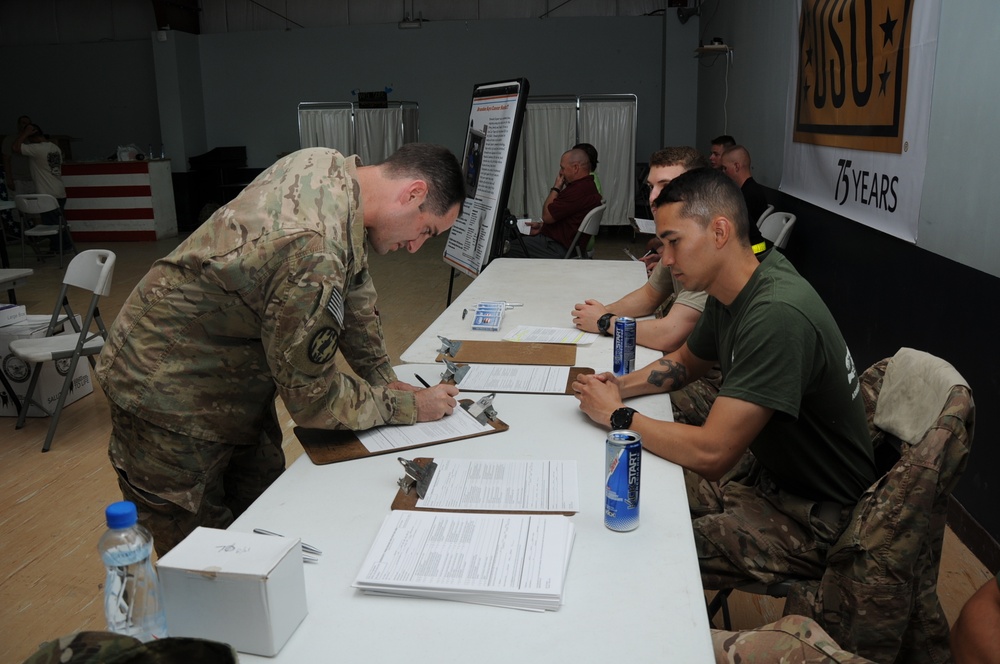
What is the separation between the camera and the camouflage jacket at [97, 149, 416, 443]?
1404mm

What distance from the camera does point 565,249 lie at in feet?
19.2

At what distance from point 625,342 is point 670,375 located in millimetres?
149

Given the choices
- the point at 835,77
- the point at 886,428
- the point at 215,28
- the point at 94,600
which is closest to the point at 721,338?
the point at 886,428

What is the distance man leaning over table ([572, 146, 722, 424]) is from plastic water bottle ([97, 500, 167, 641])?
1.61m

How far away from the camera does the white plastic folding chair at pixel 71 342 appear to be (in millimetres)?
3639

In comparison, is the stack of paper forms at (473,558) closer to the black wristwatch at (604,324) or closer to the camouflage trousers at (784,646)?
the camouflage trousers at (784,646)

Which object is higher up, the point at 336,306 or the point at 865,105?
the point at 865,105

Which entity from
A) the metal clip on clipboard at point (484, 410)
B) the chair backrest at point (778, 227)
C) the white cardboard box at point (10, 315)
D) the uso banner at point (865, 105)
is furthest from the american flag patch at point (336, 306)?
the chair backrest at point (778, 227)

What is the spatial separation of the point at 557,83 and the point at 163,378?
34.1 ft

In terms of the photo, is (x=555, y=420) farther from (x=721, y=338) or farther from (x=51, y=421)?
(x=51, y=421)

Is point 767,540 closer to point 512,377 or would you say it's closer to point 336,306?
point 512,377

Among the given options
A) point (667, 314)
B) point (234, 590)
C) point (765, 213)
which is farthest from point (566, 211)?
point (234, 590)

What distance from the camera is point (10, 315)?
165 inches

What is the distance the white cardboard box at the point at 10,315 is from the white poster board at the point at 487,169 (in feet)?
8.24
